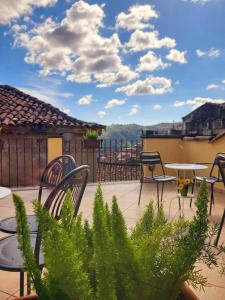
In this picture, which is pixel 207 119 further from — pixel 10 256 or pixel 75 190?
pixel 10 256

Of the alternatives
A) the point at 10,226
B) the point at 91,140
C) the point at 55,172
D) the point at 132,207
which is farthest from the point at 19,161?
the point at 10,226

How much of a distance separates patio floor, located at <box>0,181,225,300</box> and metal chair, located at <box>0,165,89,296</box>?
384 mm

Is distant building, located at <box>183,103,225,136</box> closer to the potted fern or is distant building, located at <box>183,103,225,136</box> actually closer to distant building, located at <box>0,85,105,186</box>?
distant building, located at <box>0,85,105,186</box>

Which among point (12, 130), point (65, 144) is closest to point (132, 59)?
point (65, 144)

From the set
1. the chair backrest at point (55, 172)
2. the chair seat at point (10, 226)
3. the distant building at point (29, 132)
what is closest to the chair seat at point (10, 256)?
the chair seat at point (10, 226)

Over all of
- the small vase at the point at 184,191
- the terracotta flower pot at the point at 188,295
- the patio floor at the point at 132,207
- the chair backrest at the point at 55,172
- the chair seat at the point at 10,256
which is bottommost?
the patio floor at the point at 132,207

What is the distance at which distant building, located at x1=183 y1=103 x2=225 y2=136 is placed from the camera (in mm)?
18383

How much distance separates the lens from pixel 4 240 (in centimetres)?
155

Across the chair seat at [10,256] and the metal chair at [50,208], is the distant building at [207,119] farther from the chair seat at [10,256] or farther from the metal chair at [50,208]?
the chair seat at [10,256]

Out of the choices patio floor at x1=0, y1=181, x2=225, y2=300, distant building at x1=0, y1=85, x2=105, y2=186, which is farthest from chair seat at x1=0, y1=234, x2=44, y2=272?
distant building at x1=0, y1=85, x2=105, y2=186

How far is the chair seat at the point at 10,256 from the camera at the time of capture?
1220 mm

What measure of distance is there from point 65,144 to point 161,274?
33.9ft

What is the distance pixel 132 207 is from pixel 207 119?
58.9ft

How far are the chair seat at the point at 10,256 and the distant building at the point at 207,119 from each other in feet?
55.8
